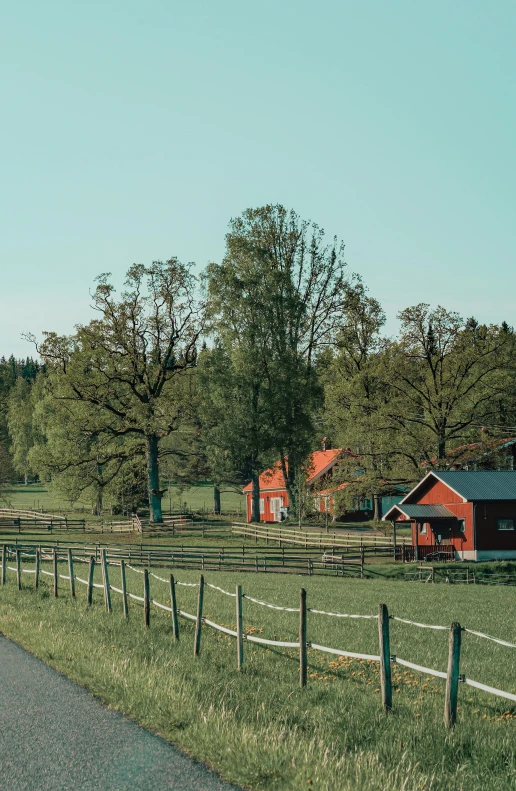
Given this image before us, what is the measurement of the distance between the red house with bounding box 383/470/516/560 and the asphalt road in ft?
141

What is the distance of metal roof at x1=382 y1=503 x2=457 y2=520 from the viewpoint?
171ft

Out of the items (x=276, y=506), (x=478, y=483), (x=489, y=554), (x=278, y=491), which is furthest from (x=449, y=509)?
(x=276, y=506)

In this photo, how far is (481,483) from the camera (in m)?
53.3

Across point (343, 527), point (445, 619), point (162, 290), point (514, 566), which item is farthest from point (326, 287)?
point (445, 619)

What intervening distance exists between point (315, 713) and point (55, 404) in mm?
53014

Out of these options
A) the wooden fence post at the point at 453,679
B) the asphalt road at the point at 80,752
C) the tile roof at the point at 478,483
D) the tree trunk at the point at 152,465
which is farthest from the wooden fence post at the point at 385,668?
the tree trunk at the point at 152,465

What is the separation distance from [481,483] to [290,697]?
44.7 metres

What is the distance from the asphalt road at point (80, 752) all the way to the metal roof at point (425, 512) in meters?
42.4

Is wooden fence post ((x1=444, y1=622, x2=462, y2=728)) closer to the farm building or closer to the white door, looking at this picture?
the farm building

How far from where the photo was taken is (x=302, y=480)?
2436 inches

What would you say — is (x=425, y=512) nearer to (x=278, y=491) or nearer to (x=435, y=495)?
(x=435, y=495)

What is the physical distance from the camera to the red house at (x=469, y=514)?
5150 cm

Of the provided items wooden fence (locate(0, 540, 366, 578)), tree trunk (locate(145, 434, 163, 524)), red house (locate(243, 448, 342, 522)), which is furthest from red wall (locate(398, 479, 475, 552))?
red house (locate(243, 448, 342, 522))

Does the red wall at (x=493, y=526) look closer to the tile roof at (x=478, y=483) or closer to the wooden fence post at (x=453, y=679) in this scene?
the tile roof at (x=478, y=483)
